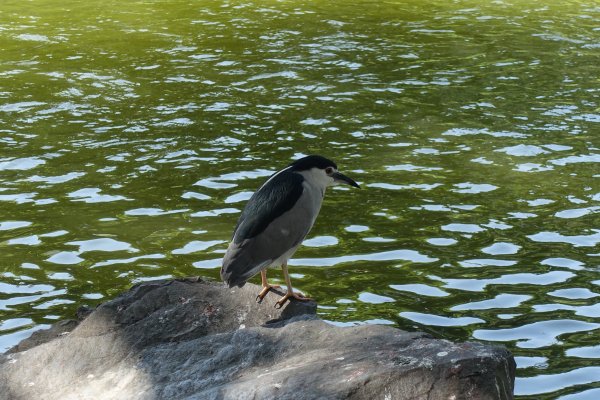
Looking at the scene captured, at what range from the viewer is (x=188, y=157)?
1245cm

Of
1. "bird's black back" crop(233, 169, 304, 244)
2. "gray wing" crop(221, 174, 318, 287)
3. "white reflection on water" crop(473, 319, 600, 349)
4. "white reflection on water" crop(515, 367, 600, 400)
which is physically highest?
"bird's black back" crop(233, 169, 304, 244)

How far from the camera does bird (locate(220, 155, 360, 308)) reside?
6871 millimetres

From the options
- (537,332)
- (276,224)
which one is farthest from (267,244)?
(537,332)

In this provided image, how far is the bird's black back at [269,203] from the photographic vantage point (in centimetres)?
705

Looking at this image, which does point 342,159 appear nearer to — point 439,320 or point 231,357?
point 439,320

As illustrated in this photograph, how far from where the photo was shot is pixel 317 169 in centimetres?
755

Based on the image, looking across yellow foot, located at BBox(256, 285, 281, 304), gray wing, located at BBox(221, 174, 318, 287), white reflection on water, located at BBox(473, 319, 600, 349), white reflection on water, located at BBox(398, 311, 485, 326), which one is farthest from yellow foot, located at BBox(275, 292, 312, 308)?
white reflection on water, located at BBox(473, 319, 600, 349)

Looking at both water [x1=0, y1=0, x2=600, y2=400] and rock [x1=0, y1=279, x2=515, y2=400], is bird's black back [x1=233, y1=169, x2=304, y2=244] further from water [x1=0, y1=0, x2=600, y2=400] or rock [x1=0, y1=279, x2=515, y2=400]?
water [x1=0, y1=0, x2=600, y2=400]

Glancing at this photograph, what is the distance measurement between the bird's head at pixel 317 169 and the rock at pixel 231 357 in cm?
89

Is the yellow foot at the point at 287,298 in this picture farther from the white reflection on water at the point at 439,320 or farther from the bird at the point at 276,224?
the white reflection on water at the point at 439,320

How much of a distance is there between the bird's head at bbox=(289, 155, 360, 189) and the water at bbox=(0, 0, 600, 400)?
3.83 ft

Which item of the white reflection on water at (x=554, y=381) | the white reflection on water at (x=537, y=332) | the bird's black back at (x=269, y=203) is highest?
the bird's black back at (x=269, y=203)

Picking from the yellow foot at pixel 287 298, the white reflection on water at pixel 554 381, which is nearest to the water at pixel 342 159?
the white reflection on water at pixel 554 381

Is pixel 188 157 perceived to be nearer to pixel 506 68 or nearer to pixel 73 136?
pixel 73 136
